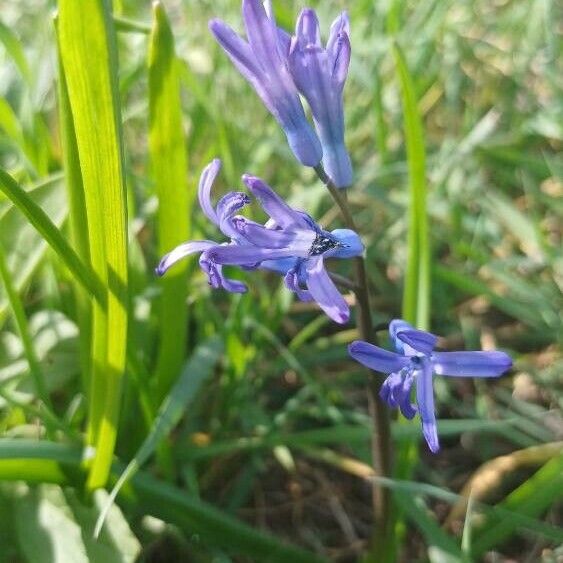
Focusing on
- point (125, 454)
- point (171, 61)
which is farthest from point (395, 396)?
point (125, 454)

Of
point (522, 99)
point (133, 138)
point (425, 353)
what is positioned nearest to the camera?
point (425, 353)

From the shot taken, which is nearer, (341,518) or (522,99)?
(341,518)

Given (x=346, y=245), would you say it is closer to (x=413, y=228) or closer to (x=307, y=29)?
(x=307, y=29)

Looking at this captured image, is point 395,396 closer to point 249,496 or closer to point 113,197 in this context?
point 113,197

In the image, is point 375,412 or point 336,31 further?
point 375,412

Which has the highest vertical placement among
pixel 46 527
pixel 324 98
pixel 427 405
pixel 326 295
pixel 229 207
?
pixel 324 98

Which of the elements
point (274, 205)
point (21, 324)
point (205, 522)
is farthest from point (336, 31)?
point (205, 522)
